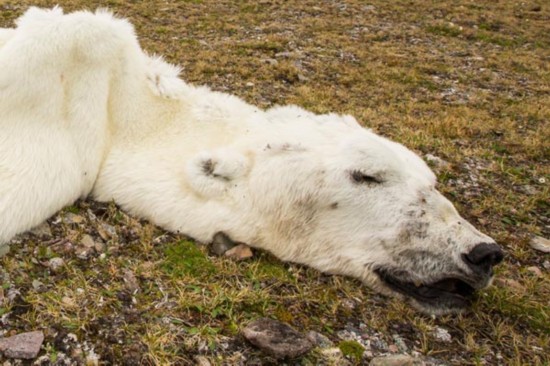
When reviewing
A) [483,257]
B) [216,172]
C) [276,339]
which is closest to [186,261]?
[216,172]

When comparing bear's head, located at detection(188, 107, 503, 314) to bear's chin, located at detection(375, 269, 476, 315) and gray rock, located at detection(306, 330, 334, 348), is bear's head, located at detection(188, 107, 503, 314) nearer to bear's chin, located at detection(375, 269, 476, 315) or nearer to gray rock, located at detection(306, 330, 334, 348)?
bear's chin, located at detection(375, 269, 476, 315)

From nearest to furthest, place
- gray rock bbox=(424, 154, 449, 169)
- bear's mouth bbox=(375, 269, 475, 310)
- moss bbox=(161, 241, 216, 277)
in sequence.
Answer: bear's mouth bbox=(375, 269, 475, 310) → moss bbox=(161, 241, 216, 277) → gray rock bbox=(424, 154, 449, 169)

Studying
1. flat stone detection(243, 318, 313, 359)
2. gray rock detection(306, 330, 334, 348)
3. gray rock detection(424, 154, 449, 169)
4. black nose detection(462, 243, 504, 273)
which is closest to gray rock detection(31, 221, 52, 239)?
flat stone detection(243, 318, 313, 359)

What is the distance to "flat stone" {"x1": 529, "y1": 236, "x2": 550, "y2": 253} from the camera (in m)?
4.60

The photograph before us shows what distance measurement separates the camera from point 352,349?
121 inches

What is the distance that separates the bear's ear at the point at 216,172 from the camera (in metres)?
3.70

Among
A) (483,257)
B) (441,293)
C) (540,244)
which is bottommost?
(540,244)

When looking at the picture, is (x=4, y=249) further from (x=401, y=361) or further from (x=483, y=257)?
(x=483, y=257)

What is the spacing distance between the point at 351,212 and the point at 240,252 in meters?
0.86

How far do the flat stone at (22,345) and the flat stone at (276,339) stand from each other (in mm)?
1135

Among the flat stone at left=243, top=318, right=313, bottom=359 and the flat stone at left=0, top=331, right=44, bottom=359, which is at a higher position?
the flat stone at left=0, top=331, right=44, bottom=359

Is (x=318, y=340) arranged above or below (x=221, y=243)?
below

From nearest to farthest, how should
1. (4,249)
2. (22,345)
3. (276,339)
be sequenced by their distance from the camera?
(22,345)
(276,339)
(4,249)

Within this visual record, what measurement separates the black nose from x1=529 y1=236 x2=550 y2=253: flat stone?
67.3 inches
